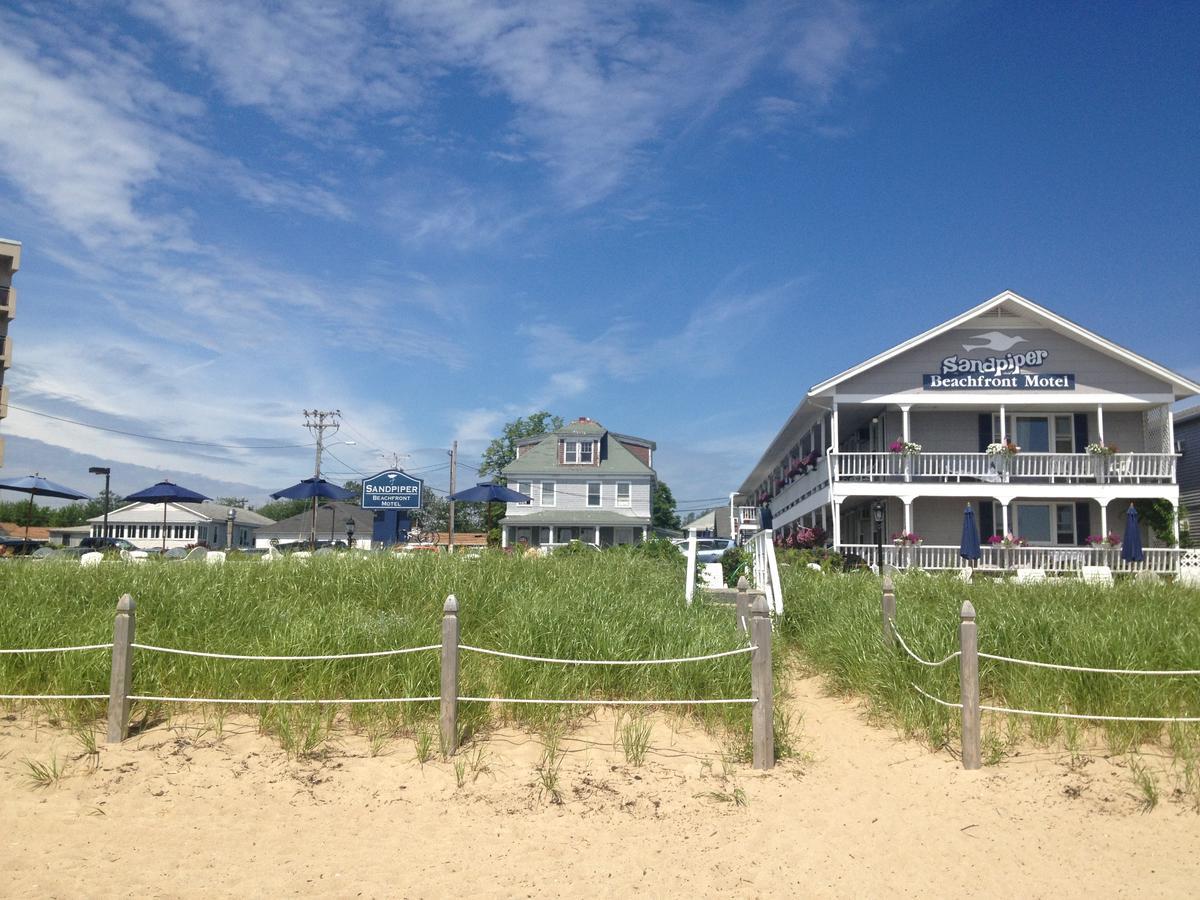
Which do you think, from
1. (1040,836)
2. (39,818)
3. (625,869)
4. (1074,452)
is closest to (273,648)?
(39,818)

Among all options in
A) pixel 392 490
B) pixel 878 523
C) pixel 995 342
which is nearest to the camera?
pixel 995 342

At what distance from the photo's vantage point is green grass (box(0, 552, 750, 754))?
26.6 ft

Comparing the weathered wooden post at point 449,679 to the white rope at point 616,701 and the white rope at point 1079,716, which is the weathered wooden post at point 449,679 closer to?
the white rope at point 616,701

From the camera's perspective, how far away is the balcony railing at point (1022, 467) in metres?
22.4

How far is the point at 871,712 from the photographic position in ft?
27.8

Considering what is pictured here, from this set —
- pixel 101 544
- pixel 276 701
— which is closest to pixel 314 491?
pixel 101 544

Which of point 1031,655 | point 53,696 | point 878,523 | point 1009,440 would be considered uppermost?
point 1009,440

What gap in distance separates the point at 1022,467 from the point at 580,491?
22.5m

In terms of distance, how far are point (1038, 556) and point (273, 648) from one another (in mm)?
19678

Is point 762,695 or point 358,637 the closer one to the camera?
point 762,695

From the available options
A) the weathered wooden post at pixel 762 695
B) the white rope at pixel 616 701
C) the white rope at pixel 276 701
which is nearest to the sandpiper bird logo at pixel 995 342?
the white rope at pixel 616 701

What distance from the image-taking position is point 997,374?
23406 mm

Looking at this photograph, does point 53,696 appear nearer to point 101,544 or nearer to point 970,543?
point 970,543

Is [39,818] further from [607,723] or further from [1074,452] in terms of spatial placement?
[1074,452]
